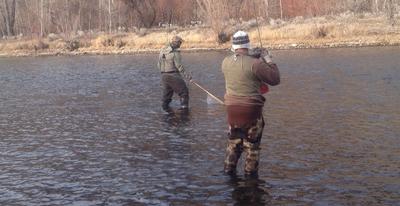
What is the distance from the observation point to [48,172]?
1027 centimetres

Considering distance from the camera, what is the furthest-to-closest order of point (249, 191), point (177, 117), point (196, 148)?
point (177, 117)
point (196, 148)
point (249, 191)

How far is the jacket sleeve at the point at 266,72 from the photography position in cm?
824

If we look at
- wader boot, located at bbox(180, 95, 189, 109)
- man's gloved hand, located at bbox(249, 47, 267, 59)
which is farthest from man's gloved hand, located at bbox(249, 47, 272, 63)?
wader boot, located at bbox(180, 95, 189, 109)

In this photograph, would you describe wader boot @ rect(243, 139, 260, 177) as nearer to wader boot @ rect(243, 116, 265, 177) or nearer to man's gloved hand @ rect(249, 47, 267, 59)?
wader boot @ rect(243, 116, 265, 177)

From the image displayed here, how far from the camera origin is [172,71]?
16.4 m

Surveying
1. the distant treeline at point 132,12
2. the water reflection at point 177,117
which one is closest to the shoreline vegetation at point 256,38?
the distant treeline at point 132,12

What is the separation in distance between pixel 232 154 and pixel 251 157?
0.39 metres

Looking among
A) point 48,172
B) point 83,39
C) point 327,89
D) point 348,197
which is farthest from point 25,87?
point 83,39

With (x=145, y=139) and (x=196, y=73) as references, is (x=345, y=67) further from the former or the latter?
(x=145, y=139)

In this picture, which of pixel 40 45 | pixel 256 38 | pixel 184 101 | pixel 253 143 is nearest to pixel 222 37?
pixel 256 38

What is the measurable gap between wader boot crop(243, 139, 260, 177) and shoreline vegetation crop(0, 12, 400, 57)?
32531 mm

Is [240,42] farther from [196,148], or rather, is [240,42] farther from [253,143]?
[196,148]

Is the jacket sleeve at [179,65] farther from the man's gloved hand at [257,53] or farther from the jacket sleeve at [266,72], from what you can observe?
the jacket sleeve at [266,72]

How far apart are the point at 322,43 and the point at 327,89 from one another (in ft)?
79.9
